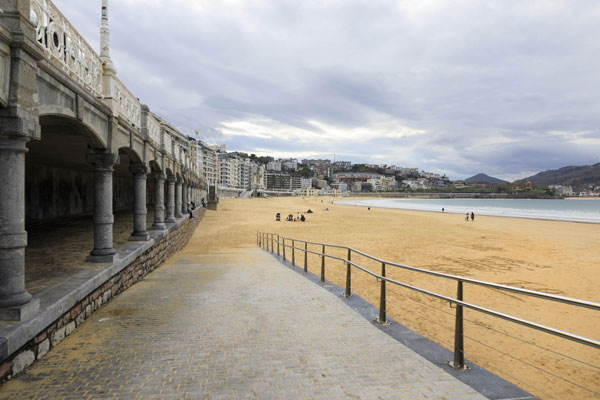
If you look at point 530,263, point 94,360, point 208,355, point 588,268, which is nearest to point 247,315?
point 208,355

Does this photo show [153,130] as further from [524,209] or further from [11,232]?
[524,209]

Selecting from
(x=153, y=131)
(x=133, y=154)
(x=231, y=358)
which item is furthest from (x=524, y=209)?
(x=231, y=358)

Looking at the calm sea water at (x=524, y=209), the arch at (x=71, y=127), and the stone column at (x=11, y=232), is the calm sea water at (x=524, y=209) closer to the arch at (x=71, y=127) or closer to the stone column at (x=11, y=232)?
the arch at (x=71, y=127)

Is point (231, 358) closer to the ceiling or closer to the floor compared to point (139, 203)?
closer to the floor

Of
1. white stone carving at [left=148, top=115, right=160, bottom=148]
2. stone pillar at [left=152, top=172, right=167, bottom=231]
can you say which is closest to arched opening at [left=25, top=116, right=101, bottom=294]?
white stone carving at [left=148, top=115, right=160, bottom=148]

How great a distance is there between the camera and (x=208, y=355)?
150 inches

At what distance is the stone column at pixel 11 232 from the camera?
144 inches

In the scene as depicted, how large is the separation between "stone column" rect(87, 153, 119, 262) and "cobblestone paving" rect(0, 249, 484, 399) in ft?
4.16

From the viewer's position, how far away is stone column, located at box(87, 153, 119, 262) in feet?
21.9

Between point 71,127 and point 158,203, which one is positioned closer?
point 71,127

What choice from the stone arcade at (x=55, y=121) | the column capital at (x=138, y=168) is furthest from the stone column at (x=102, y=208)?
the column capital at (x=138, y=168)

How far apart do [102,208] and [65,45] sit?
319 centimetres

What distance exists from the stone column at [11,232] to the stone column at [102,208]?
292 centimetres

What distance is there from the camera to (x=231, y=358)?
3729mm
